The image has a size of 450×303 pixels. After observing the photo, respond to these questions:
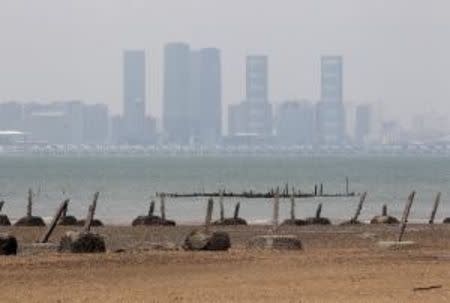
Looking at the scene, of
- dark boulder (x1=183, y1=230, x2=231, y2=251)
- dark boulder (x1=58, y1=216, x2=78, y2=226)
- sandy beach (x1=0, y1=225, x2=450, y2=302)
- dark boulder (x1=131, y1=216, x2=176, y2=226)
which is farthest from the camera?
dark boulder (x1=131, y1=216, x2=176, y2=226)


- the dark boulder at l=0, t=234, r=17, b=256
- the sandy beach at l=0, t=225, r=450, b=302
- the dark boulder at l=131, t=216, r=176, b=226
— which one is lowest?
the dark boulder at l=131, t=216, r=176, b=226

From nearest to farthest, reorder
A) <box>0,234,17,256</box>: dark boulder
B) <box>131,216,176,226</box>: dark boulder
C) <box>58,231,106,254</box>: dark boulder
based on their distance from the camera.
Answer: <box>0,234,17,256</box>: dark boulder
<box>58,231,106,254</box>: dark boulder
<box>131,216,176,226</box>: dark boulder

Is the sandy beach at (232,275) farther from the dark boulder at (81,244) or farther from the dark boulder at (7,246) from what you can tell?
the dark boulder at (7,246)

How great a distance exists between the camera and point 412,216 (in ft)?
251

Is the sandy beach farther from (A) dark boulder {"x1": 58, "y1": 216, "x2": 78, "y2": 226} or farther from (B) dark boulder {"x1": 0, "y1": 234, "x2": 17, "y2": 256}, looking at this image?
(A) dark boulder {"x1": 58, "y1": 216, "x2": 78, "y2": 226}

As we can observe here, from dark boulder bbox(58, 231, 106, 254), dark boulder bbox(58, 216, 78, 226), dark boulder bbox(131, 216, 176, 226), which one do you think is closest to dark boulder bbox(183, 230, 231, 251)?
dark boulder bbox(58, 231, 106, 254)

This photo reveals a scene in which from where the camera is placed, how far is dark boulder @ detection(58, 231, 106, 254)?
32344 mm

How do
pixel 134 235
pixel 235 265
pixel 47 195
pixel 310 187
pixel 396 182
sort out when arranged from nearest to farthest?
1. pixel 235 265
2. pixel 134 235
3. pixel 47 195
4. pixel 310 187
5. pixel 396 182

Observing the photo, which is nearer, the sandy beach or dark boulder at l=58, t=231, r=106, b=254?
the sandy beach

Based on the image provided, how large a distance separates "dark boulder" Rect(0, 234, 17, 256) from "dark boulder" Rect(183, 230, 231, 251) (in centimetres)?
425

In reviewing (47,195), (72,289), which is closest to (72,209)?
(47,195)

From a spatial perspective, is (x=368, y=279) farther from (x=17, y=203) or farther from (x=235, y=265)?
(x=17, y=203)

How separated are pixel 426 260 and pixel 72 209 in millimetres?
62059

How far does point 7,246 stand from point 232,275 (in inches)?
286
